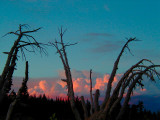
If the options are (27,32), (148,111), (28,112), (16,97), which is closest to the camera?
(16,97)

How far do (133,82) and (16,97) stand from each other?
6.90 m

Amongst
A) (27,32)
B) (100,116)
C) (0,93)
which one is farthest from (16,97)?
(100,116)

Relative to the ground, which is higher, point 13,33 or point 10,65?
point 13,33

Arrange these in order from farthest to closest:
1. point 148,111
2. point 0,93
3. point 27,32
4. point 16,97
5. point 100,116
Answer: point 148,111
point 100,116
point 27,32
point 0,93
point 16,97

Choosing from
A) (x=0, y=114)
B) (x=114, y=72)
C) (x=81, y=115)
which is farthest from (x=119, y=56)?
(x=0, y=114)

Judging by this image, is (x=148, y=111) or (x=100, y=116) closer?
(x=100, y=116)

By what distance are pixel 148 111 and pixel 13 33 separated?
29.9 ft

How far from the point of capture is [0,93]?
977 centimetres

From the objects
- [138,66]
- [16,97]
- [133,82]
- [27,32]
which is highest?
[27,32]

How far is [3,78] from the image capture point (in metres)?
10.1

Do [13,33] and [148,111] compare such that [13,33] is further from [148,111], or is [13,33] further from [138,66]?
[148,111]

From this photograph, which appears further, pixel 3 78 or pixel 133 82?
pixel 133 82

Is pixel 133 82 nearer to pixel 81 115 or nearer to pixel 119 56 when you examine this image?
pixel 119 56

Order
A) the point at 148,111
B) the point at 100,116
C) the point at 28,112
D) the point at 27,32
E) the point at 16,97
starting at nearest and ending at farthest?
1. the point at 16,97
2. the point at 27,32
3. the point at 100,116
4. the point at 148,111
5. the point at 28,112
